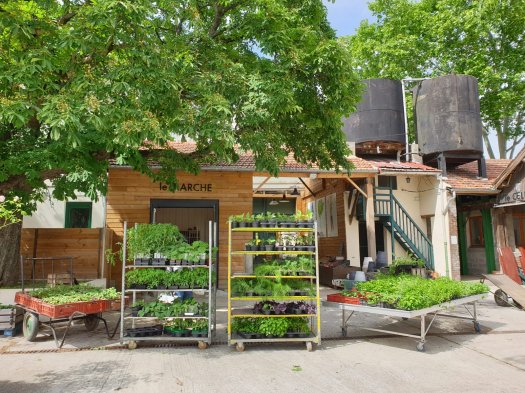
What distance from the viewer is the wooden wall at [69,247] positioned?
12250 millimetres

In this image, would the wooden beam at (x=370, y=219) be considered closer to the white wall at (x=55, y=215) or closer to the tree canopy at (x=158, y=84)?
the tree canopy at (x=158, y=84)

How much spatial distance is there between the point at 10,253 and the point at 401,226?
42.4 feet

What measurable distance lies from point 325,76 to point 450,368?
553 centimetres

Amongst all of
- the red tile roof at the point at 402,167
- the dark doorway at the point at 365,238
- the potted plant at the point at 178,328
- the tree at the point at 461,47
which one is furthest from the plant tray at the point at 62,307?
the tree at the point at 461,47

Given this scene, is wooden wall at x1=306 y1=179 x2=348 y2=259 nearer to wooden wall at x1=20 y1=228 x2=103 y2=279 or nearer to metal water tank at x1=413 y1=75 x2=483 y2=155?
metal water tank at x1=413 y1=75 x2=483 y2=155

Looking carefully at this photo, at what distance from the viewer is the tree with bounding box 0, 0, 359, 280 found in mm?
6020

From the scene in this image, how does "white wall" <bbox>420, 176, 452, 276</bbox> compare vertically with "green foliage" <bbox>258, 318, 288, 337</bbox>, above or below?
above

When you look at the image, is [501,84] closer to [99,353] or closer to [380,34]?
[380,34]

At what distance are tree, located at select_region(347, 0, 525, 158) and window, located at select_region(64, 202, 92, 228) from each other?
1433 centimetres

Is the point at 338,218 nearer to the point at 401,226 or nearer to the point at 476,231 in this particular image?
the point at 401,226

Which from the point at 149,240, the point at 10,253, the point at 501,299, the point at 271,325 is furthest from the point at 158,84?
the point at 501,299

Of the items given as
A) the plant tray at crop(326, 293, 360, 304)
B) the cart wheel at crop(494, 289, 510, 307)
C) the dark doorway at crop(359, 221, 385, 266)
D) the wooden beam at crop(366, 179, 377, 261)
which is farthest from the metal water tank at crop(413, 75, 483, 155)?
the plant tray at crop(326, 293, 360, 304)

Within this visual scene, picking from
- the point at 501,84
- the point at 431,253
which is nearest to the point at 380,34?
the point at 501,84

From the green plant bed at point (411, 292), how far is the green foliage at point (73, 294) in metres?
4.26
